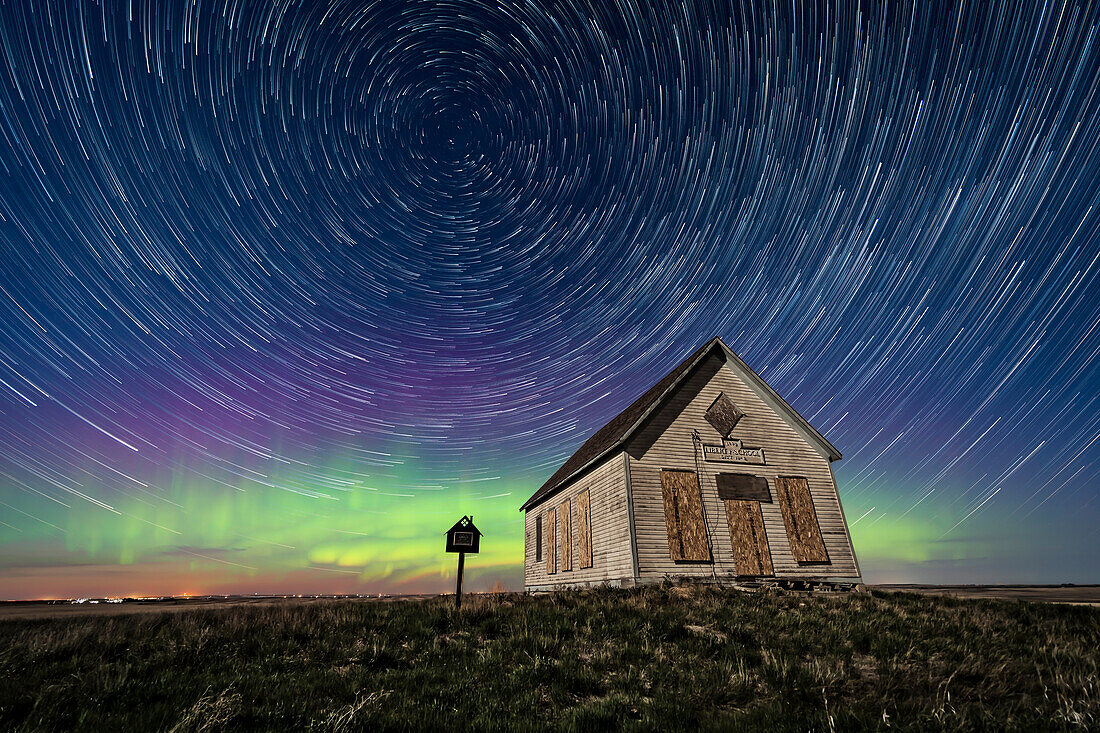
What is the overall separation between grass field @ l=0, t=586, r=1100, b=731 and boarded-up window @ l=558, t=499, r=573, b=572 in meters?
9.07

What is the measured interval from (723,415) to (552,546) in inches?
388

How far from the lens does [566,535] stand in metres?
22.0

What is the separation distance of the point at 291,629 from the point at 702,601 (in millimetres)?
9206

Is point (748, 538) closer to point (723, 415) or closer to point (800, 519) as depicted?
point (800, 519)

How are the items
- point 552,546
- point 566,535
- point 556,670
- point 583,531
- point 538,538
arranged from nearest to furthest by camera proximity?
point 556,670
point 583,531
point 566,535
point 552,546
point 538,538

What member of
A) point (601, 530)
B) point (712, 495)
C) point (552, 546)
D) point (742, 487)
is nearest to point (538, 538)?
point (552, 546)

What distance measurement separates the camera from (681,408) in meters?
19.3

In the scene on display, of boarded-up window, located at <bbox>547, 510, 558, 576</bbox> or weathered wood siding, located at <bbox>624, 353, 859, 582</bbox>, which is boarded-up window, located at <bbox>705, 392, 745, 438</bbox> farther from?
boarded-up window, located at <bbox>547, 510, 558, 576</bbox>

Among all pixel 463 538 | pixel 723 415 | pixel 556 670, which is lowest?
pixel 556 670

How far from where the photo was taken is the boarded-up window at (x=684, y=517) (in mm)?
16750

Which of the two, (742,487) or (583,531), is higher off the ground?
(742,487)

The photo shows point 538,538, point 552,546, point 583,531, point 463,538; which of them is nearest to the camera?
point 463,538

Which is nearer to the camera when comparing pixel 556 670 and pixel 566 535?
pixel 556 670

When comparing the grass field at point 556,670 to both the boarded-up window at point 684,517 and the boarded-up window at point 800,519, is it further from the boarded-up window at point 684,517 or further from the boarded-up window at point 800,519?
the boarded-up window at point 800,519
